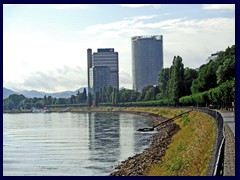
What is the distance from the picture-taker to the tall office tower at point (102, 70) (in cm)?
15962

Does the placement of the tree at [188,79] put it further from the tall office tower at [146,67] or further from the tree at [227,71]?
the tall office tower at [146,67]

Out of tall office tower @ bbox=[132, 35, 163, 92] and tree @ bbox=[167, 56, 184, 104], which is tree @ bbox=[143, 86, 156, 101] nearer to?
tall office tower @ bbox=[132, 35, 163, 92]

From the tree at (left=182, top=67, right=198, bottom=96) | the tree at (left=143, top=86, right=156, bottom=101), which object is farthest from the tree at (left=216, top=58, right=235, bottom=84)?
the tree at (left=143, top=86, right=156, bottom=101)

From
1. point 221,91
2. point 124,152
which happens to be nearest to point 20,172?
point 124,152

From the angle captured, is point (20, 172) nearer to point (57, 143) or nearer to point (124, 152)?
point (124, 152)

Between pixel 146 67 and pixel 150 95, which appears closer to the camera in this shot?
pixel 150 95

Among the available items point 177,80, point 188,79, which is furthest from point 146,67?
point 177,80

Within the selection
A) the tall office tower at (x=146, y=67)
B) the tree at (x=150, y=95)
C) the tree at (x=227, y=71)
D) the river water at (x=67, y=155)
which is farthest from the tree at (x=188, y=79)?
the tall office tower at (x=146, y=67)

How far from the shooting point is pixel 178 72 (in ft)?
227

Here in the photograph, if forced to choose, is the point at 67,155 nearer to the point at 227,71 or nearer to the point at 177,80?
the point at 227,71

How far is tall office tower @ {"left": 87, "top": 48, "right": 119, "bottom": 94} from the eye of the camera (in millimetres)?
159625

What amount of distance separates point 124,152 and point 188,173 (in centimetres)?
1425

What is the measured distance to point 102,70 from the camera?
175 m

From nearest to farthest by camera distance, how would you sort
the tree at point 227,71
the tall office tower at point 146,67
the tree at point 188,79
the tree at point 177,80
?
1. the tree at point 227,71
2. the tree at point 177,80
3. the tree at point 188,79
4. the tall office tower at point 146,67
